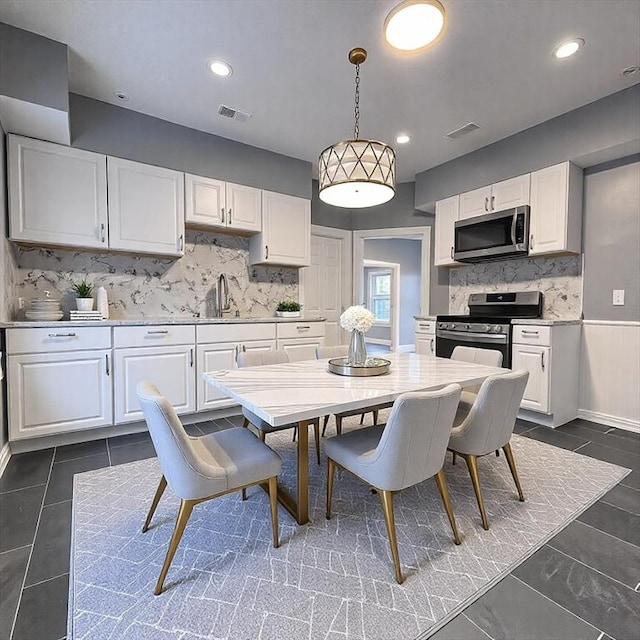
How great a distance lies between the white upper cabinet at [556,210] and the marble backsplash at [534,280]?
0.88ft

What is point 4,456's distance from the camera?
2.38 m

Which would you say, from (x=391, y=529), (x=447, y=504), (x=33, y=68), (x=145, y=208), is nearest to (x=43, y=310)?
(x=145, y=208)

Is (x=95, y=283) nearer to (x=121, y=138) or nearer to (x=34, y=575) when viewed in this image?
(x=121, y=138)

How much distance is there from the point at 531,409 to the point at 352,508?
7.22 feet

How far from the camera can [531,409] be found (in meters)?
3.22

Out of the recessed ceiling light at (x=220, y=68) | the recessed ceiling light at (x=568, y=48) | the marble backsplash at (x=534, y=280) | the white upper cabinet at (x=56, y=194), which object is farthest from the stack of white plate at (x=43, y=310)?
the marble backsplash at (x=534, y=280)

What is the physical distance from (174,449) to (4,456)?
197 cm

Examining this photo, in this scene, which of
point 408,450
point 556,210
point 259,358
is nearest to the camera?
point 408,450

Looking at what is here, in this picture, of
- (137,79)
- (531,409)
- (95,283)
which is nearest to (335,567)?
(531,409)

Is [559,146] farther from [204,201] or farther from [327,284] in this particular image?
[204,201]

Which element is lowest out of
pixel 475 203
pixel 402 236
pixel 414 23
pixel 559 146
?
pixel 402 236

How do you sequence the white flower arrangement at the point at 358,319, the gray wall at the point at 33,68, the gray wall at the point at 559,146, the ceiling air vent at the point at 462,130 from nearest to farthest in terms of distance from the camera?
the white flower arrangement at the point at 358,319 → the gray wall at the point at 33,68 → the gray wall at the point at 559,146 → the ceiling air vent at the point at 462,130

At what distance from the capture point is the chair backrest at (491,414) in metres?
1.66

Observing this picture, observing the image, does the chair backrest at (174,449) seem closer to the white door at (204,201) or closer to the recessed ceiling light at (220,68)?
the recessed ceiling light at (220,68)
